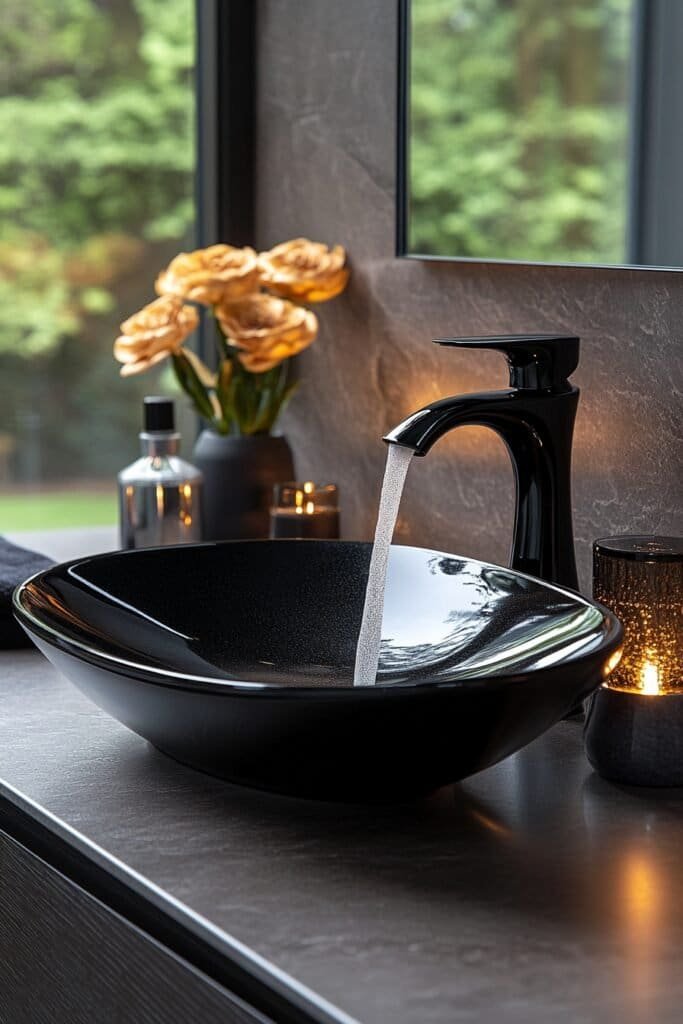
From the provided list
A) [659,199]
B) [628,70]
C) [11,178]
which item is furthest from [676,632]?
[11,178]

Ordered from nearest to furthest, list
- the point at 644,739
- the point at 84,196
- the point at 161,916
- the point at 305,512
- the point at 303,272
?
the point at 161,916, the point at 644,739, the point at 305,512, the point at 303,272, the point at 84,196

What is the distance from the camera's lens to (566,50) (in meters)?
1.33

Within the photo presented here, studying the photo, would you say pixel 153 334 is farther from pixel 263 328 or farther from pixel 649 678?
pixel 649 678

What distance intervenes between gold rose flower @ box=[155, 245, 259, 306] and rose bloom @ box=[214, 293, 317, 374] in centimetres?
1

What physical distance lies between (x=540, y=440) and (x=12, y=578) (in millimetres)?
567

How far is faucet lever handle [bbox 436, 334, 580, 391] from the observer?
3.85 feet

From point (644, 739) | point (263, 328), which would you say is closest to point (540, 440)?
point (644, 739)

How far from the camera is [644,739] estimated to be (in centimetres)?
100

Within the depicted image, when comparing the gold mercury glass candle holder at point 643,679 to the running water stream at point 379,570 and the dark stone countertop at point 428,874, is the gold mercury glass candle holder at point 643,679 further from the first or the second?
the running water stream at point 379,570

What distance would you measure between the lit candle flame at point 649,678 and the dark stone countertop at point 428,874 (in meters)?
0.08

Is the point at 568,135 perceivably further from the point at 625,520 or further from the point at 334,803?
the point at 334,803

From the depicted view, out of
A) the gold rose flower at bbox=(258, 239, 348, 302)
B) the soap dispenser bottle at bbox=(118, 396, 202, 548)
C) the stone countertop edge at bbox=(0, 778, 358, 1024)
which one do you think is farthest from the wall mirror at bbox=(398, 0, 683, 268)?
the stone countertop edge at bbox=(0, 778, 358, 1024)

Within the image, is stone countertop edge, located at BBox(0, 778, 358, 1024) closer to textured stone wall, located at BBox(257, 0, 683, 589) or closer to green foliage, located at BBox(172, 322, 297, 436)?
textured stone wall, located at BBox(257, 0, 683, 589)

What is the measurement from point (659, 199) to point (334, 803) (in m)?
0.63
